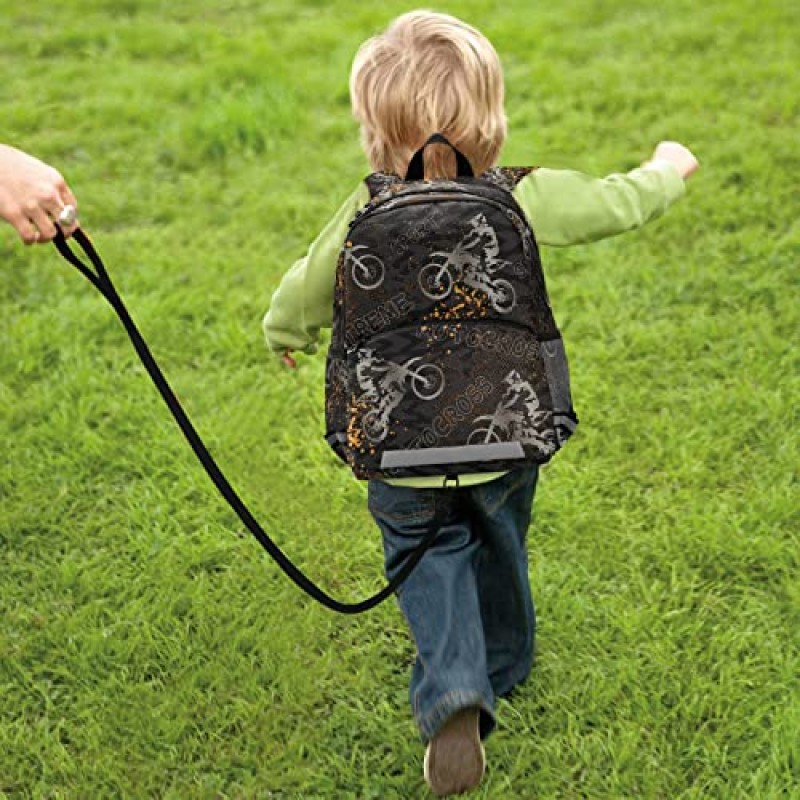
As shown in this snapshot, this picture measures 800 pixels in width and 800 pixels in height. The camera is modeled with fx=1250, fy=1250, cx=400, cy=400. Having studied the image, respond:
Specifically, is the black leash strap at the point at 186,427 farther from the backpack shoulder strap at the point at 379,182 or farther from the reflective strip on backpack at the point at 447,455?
the backpack shoulder strap at the point at 379,182

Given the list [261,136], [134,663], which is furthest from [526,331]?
[261,136]

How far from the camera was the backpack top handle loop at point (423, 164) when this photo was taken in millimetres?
2368

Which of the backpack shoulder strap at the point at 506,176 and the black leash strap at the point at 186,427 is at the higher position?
the backpack shoulder strap at the point at 506,176

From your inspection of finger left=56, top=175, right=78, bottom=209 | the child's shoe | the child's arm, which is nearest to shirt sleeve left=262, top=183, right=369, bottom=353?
the child's arm

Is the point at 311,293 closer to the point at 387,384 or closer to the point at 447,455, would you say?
the point at 387,384

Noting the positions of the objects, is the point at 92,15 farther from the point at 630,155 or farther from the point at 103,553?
the point at 103,553

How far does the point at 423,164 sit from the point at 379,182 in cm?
9

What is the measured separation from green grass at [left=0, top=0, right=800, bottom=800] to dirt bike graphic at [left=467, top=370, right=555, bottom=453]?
83 cm

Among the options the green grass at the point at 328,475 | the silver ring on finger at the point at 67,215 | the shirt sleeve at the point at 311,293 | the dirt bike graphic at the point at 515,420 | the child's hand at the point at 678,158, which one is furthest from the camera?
the green grass at the point at 328,475

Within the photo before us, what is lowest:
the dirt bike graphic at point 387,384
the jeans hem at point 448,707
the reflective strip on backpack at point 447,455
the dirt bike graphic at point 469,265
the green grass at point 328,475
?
the green grass at point 328,475

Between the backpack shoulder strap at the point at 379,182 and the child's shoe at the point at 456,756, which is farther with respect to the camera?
the child's shoe at the point at 456,756

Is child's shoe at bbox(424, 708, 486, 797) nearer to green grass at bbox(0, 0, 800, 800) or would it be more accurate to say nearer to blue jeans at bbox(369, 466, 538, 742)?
blue jeans at bbox(369, 466, 538, 742)

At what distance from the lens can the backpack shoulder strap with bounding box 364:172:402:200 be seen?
2381 mm

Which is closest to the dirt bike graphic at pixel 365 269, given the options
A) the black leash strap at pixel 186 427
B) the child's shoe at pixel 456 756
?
the black leash strap at pixel 186 427
